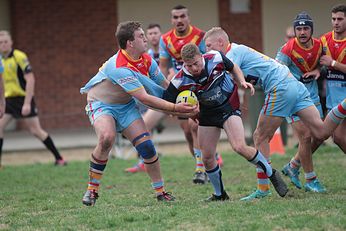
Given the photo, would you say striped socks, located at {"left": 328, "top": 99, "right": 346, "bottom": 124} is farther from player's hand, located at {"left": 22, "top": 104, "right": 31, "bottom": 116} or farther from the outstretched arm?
player's hand, located at {"left": 22, "top": 104, "right": 31, "bottom": 116}

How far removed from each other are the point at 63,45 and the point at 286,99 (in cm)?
1276

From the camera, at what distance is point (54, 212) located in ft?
28.5

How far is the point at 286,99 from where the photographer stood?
8.76 metres

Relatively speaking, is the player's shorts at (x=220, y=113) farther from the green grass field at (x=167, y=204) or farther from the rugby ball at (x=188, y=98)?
the green grass field at (x=167, y=204)

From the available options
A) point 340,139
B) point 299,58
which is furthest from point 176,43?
point 340,139

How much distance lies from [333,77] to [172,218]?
315 centimetres

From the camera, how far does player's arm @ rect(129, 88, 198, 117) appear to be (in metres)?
8.29

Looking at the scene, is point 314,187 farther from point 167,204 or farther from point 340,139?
point 167,204

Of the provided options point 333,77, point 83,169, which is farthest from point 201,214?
point 83,169

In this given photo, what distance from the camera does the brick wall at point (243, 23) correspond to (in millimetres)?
20484

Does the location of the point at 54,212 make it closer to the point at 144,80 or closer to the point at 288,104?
the point at 144,80

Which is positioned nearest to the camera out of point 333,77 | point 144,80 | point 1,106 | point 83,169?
point 144,80

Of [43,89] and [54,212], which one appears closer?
[54,212]

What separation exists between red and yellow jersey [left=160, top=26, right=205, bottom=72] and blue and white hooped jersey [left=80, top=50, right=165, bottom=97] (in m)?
2.81
